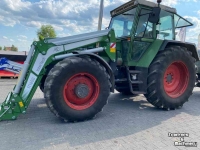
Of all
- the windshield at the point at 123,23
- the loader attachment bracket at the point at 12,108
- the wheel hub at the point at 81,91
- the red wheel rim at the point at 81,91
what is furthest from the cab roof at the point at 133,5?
the loader attachment bracket at the point at 12,108

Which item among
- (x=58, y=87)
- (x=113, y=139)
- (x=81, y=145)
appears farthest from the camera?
(x=58, y=87)

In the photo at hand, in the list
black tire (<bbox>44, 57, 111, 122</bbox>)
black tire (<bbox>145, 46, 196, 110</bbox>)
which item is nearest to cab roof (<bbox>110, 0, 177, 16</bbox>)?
black tire (<bbox>145, 46, 196, 110</bbox>)

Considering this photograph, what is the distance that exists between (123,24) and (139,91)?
6.26ft

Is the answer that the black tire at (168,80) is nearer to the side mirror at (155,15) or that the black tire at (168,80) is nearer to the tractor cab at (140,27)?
the tractor cab at (140,27)

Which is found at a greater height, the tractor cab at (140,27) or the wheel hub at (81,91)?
the tractor cab at (140,27)

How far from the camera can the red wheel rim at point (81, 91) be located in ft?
12.0

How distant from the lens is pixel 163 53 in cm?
441

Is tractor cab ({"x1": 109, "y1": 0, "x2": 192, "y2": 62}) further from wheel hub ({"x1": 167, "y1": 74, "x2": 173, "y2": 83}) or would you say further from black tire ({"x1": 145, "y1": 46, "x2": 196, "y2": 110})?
wheel hub ({"x1": 167, "y1": 74, "x2": 173, "y2": 83})

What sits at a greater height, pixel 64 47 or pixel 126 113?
pixel 64 47

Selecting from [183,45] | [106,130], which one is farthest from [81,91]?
[183,45]

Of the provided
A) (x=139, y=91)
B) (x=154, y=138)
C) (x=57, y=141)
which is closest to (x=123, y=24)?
(x=139, y=91)

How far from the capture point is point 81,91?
370 centimetres

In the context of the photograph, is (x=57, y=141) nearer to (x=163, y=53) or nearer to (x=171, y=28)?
(x=163, y=53)

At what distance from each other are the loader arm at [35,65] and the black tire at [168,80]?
1525 mm
